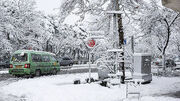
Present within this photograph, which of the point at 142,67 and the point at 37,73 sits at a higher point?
the point at 142,67

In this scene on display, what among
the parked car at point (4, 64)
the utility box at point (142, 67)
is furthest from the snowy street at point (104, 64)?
the parked car at point (4, 64)

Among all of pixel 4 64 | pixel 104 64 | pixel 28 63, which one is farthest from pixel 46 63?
pixel 4 64

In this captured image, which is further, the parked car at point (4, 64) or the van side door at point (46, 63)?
the parked car at point (4, 64)

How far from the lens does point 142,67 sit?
12789 mm

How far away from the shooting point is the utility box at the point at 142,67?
12.6 m

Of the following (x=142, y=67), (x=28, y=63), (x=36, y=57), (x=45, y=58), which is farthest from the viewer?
(x=45, y=58)

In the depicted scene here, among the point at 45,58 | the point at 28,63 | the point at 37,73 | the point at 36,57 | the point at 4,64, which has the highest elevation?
the point at 36,57

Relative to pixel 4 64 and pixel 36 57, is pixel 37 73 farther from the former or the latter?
pixel 4 64

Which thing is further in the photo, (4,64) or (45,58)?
(4,64)

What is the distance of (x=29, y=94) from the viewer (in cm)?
948

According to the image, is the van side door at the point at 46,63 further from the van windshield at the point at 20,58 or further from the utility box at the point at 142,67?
the utility box at the point at 142,67

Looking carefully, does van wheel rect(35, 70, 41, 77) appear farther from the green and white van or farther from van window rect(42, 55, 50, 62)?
van window rect(42, 55, 50, 62)

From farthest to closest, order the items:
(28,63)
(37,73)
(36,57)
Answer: (37,73) < (36,57) < (28,63)

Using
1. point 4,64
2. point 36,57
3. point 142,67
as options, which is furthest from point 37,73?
point 4,64
